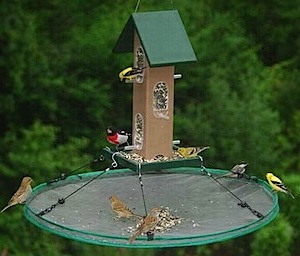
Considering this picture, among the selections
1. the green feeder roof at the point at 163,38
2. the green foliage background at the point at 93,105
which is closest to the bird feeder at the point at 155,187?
the green feeder roof at the point at 163,38

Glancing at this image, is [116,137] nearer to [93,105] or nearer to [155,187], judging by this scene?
[155,187]

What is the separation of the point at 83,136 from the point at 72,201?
2.99 metres

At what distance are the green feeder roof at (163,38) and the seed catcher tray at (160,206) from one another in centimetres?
44

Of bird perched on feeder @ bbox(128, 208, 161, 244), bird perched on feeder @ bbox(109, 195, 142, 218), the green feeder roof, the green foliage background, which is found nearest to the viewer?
bird perched on feeder @ bbox(128, 208, 161, 244)

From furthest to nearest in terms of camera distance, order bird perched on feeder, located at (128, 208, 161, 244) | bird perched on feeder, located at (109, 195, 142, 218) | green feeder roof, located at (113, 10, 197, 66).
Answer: green feeder roof, located at (113, 10, 197, 66) → bird perched on feeder, located at (109, 195, 142, 218) → bird perched on feeder, located at (128, 208, 161, 244)

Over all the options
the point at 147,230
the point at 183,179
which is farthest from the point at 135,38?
the point at 147,230

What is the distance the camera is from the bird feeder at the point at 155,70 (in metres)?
3.10

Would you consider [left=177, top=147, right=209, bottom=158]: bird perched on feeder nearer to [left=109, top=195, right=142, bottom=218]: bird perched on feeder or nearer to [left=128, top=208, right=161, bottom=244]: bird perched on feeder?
[left=109, top=195, right=142, bottom=218]: bird perched on feeder

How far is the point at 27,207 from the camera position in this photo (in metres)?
2.99

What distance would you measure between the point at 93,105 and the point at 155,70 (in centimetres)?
292

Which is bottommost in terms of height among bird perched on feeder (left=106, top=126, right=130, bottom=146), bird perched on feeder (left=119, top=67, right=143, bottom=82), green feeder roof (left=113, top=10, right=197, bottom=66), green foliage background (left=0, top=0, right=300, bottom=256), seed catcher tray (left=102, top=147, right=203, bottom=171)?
green foliage background (left=0, top=0, right=300, bottom=256)

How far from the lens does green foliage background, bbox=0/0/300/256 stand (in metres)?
5.93

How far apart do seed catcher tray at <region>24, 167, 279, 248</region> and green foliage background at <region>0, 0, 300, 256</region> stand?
243 cm

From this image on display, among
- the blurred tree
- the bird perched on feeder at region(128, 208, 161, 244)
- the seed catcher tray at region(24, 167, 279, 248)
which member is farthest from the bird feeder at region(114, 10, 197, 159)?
the blurred tree
